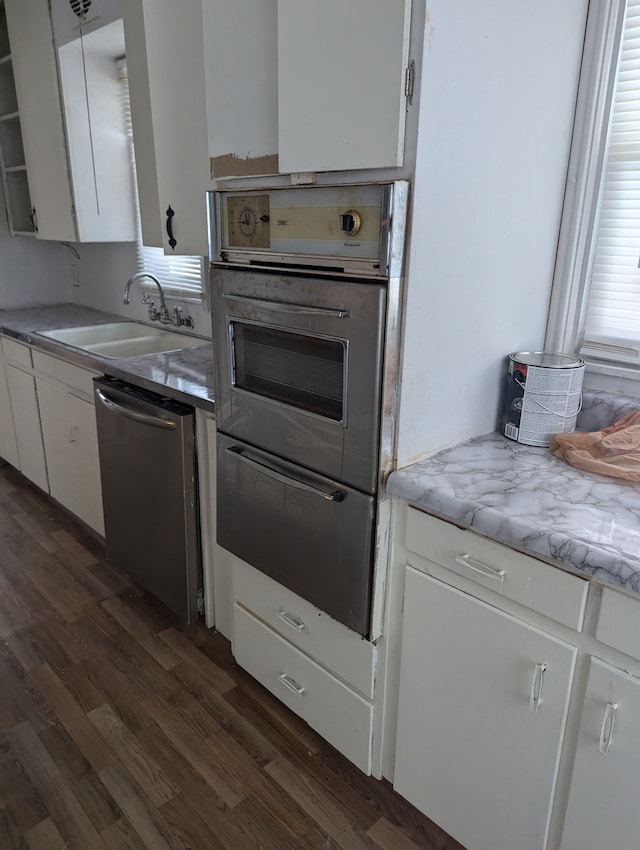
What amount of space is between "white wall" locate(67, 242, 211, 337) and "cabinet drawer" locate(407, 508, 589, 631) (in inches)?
76.5

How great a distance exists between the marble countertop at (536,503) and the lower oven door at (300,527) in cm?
16

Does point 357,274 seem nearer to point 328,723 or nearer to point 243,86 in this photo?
point 243,86

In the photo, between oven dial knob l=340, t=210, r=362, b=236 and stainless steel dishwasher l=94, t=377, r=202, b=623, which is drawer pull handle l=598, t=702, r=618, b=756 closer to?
oven dial knob l=340, t=210, r=362, b=236

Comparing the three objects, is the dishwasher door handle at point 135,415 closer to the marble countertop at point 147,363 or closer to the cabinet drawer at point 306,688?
the marble countertop at point 147,363

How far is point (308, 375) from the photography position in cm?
142

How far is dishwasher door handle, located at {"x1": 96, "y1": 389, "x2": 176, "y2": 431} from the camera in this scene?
6.34 ft

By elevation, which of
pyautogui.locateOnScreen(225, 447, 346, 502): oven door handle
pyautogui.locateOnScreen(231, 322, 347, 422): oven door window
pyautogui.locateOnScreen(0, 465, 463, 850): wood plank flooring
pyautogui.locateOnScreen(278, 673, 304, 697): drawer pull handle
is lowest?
pyautogui.locateOnScreen(0, 465, 463, 850): wood plank flooring

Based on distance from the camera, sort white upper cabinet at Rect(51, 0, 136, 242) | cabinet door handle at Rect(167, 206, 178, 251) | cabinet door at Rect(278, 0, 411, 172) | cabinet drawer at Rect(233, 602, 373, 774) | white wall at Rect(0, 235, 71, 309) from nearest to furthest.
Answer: cabinet door at Rect(278, 0, 411, 172)
cabinet drawer at Rect(233, 602, 373, 774)
cabinet door handle at Rect(167, 206, 178, 251)
white upper cabinet at Rect(51, 0, 136, 242)
white wall at Rect(0, 235, 71, 309)

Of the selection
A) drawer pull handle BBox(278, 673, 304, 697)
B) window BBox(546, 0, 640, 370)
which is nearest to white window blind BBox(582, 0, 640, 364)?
window BBox(546, 0, 640, 370)

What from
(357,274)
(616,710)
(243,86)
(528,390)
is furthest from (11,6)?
(616,710)

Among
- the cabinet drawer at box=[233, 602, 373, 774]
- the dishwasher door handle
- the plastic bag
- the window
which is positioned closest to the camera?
the plastic bag

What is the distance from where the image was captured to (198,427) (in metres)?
1.91

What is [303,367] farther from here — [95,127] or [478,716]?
[95,127]

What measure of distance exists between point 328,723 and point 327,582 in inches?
18.6
